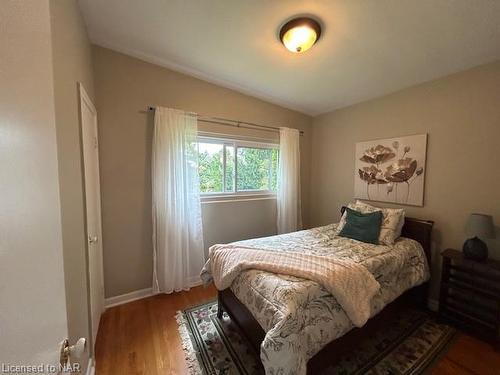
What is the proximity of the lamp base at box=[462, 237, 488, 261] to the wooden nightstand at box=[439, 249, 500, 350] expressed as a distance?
0.05 metres

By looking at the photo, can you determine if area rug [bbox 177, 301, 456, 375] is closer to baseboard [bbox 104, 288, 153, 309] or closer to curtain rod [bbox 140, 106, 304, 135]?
baseboard [bbox 104, 288, 153, 309]

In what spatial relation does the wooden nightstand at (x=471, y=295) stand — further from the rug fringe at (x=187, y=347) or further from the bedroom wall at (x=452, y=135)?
the rug fringe at (x=187, y=347)

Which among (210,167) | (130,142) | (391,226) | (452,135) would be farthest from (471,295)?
(130,142)

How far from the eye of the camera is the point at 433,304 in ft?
7.69

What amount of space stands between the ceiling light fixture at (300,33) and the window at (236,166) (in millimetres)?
1472

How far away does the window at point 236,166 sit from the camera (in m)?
2.92

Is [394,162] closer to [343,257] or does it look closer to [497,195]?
[497,195]

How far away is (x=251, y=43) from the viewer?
2029mm

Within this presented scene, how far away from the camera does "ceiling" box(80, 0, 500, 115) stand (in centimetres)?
159

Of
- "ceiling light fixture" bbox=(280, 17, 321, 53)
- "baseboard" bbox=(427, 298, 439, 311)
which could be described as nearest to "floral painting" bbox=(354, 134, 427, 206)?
"baseboard" bbox=(427, 298, 439, 311)

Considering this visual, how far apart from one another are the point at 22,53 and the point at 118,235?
2.31 m

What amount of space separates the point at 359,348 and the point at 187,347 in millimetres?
1398

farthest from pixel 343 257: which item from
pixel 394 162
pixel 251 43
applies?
pixel 251 43

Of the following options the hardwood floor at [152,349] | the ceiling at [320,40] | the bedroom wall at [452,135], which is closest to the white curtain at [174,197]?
the hardwood floor at [152,349]
